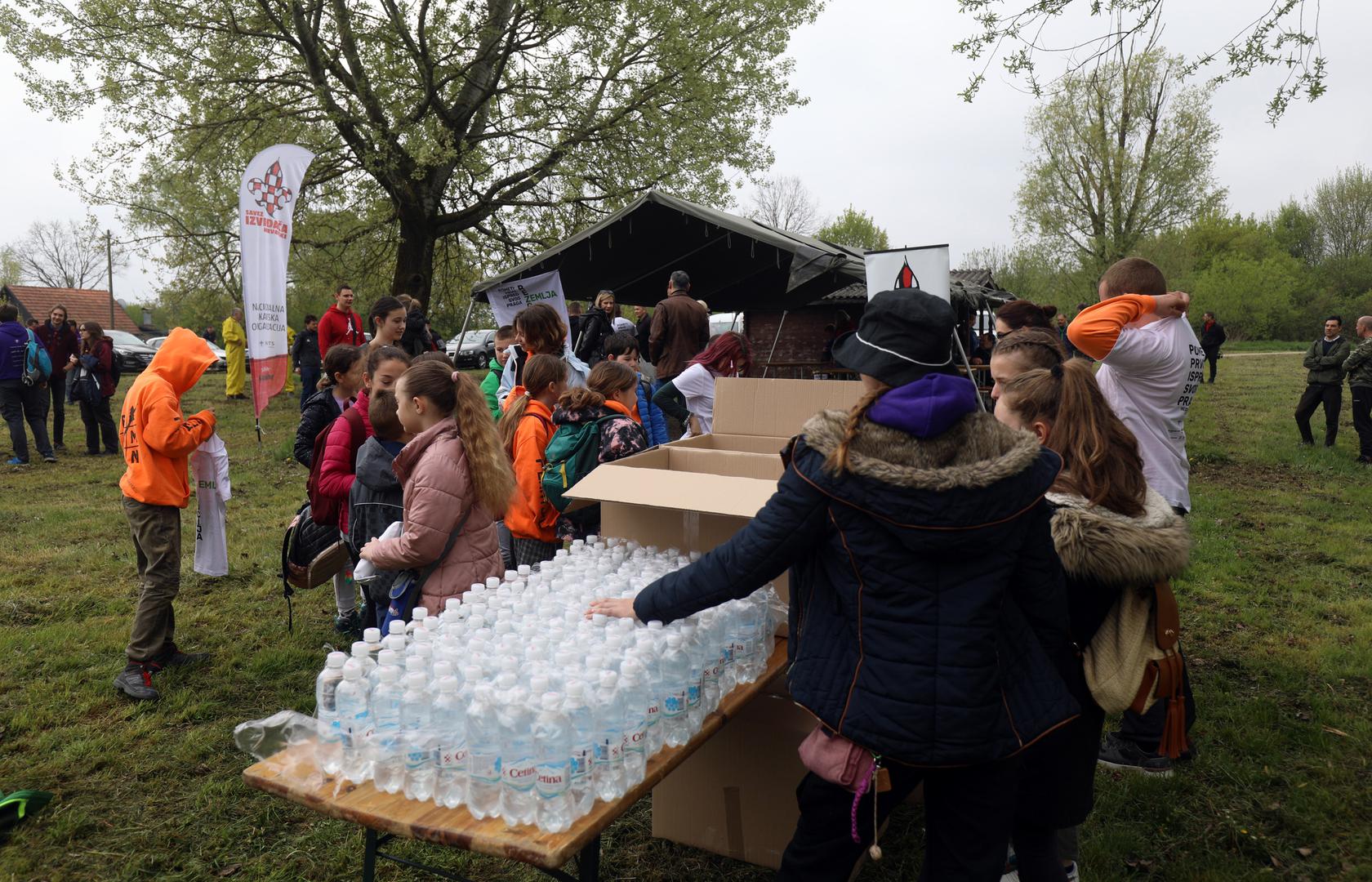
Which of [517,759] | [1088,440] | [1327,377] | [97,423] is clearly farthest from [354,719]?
[1327,377]

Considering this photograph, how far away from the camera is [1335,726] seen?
4.24 metres

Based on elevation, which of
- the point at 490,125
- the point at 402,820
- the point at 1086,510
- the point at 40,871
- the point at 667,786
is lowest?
the point at 40,871

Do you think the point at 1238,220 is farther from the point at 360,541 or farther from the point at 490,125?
the point at 360,541

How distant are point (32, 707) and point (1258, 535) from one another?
9279 millimetres

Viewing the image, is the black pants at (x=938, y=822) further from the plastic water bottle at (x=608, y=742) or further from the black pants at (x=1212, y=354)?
the black pants at (x=1212, y=354)

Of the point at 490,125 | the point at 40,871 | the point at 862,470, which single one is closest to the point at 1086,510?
the point at 862,470

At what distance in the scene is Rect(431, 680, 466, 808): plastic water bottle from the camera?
191 centimetres

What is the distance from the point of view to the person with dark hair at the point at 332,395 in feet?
15.7

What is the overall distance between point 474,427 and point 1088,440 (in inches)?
83.0

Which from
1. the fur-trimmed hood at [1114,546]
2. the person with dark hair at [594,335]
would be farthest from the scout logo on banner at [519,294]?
the fur-trimmed hood at [1114,546]

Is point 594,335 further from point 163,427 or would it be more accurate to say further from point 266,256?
point 163,427

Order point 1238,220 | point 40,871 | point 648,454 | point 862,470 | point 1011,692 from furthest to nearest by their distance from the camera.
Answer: point 1238,220 → point 648,454 → point 40,871 → point 1011,692 → point 862,470

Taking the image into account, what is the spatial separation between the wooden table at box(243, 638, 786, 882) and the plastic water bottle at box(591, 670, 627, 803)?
0.03m

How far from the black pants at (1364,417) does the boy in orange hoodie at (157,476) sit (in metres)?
12.9
